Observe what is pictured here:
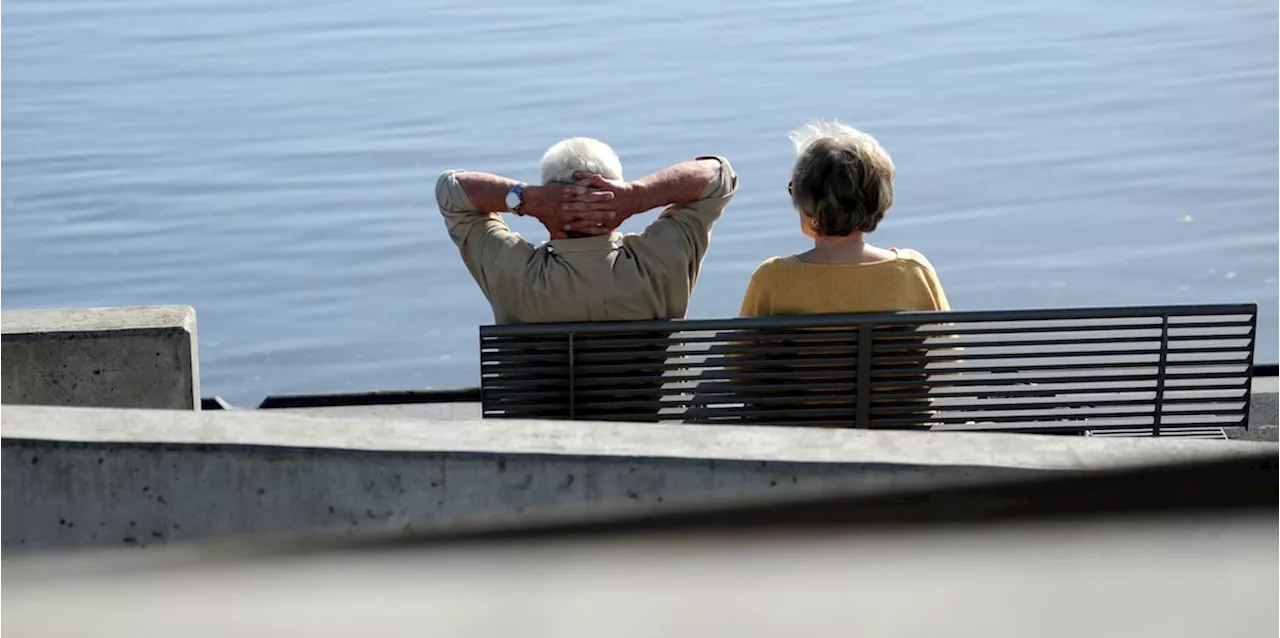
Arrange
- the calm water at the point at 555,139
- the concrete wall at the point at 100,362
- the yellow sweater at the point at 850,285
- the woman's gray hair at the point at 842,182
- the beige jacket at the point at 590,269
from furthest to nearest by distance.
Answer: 1. the calm water at the point at 555,139
2. the concrete wall at the point at 100,362
3. the beige jacket at the point at 590,269
4. the yellow sweater at the point at 850,285
5. the woman's gray hair at the point at 842,182

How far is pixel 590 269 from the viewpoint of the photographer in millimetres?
4824

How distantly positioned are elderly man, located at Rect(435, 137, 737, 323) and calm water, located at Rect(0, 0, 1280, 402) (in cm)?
870

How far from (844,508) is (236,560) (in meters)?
0.25

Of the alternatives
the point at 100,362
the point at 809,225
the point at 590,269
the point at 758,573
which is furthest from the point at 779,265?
the point at 758,573

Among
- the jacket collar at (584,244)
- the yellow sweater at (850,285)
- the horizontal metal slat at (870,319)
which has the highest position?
the jacket collar at (584,244)

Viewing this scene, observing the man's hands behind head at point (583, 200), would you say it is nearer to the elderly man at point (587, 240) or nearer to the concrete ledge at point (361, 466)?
the elderly man at point (587, 240)

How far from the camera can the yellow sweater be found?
4715 mm

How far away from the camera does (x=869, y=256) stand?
15.6 ft

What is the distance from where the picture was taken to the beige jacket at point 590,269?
482cm

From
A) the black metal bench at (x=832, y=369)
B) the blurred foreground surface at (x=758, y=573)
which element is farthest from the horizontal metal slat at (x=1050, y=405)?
the blurred foreground surface at (x=758, y=573)

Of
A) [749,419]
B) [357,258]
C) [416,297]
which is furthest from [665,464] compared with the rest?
[357,258]

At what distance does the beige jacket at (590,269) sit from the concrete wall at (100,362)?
1288 mm

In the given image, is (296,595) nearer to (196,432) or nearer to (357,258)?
(196,432)

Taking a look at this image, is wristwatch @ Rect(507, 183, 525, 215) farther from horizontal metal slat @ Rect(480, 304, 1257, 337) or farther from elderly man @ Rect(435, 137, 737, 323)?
horizontal metal slat @ Rect(480, 304, 1257, 337)
